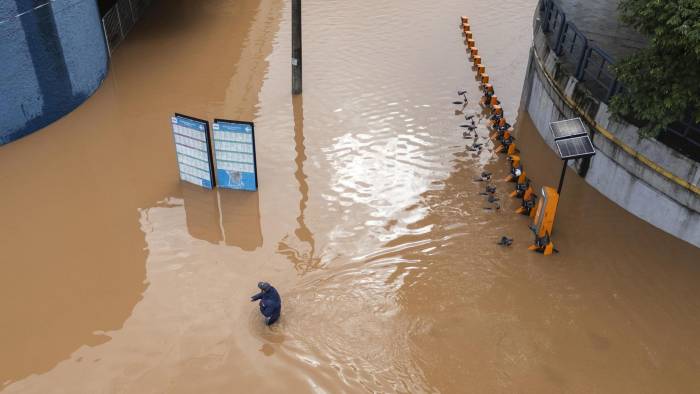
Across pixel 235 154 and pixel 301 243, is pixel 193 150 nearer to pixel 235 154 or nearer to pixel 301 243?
pixel 235 154

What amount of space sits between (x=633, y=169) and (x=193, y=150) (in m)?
8.69

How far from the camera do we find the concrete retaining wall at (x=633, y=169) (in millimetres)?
9617

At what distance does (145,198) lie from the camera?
11.4 m

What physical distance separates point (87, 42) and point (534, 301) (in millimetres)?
13518

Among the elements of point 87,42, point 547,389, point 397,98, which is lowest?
point 547,389

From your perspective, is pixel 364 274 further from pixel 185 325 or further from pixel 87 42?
pixel 87 42

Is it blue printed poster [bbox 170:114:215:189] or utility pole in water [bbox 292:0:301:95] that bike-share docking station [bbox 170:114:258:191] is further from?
utility pole in water [bbox 292:0:301:95]

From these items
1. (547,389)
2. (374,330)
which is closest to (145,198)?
(374,330)

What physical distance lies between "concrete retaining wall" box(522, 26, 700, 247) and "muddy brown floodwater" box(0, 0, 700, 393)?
33 centimetres

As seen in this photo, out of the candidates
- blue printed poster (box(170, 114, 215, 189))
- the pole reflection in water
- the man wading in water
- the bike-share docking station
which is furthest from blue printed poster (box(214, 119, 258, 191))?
the man wading in water

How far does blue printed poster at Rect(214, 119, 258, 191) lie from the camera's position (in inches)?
426

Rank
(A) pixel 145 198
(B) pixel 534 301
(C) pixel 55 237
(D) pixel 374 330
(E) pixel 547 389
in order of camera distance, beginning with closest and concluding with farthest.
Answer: (E) pixel 547 389 → (D) pixel 374 330 → (B) pixel 534 301 → (C) pixel 55 237 → (A) pixel 145 198

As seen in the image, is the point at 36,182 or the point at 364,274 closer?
the point at 364,274

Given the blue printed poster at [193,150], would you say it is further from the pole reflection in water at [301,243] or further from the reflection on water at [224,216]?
the pole reflection in water at [301,243]
